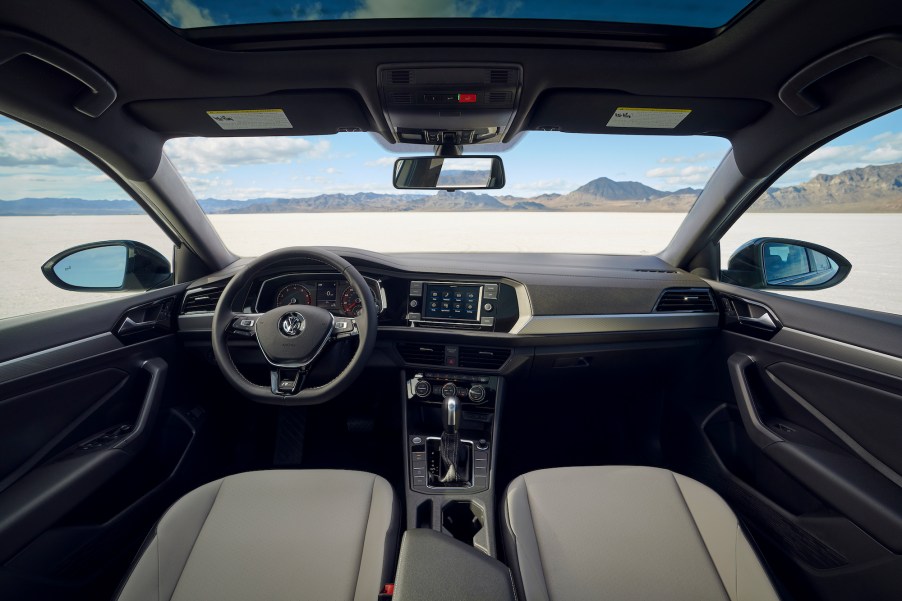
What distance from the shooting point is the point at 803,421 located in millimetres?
2094

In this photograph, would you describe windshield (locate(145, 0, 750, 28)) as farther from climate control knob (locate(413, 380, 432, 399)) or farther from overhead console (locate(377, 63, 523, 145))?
climate control knob (locate(413, 380, 432, 399))

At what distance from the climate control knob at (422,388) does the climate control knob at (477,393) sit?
25 cm

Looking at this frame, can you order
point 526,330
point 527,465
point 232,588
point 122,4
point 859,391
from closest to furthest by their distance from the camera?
point 232,588, point 122,4, point 859,391, point 526,330, point 527,465

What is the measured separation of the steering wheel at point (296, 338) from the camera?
6.56ft

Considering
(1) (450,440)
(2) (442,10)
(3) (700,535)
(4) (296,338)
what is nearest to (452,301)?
(1) (450,440)

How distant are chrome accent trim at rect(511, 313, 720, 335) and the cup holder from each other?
96cm

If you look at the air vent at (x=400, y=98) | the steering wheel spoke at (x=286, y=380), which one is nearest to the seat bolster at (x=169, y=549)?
the steering wheel spoke at (x=286, y=380)

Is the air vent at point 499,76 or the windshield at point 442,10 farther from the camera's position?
the air vent at point 499,76

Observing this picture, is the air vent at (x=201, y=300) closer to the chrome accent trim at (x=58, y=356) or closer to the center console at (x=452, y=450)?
the chrome accent trim at (x=58, y=356)

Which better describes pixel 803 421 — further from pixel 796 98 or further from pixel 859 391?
pixel 796 98

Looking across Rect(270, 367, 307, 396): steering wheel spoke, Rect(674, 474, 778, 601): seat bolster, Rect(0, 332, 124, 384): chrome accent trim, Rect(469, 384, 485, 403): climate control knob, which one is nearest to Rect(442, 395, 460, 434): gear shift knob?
Rect(469, 384, 485, 403): climate control knob

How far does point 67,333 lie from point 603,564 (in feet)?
7.72

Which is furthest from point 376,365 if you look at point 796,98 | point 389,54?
point 796,98

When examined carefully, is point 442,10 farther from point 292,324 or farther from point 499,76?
point 292,324
